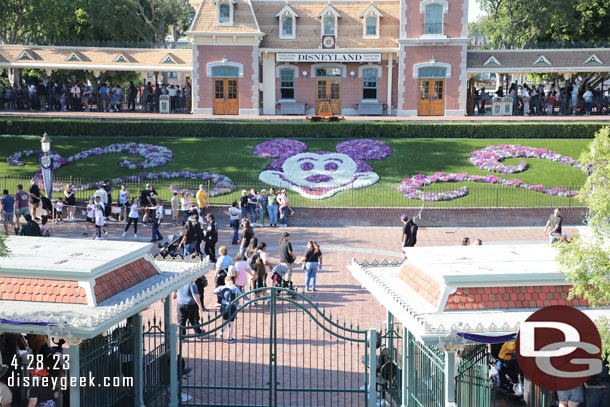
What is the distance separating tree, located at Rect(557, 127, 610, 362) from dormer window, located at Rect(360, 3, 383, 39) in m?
33.3

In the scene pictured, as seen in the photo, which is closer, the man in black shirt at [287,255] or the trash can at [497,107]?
the man in black shirt at [287,255]

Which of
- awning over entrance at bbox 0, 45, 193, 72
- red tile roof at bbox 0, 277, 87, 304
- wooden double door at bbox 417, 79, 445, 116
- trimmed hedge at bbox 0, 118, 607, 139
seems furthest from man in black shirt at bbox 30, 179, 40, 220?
wooden double door at bbox 417, 79, 445, 116

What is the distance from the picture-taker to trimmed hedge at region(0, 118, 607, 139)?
34906mm

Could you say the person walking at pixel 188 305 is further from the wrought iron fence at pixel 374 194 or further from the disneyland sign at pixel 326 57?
the disneyland sign at pixel 326 57

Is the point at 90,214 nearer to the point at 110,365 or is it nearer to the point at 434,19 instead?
the point at 110,365

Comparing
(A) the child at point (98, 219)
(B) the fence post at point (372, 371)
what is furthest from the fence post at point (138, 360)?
(A) the child at point (98, 219)

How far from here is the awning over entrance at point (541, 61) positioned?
41.3 metres

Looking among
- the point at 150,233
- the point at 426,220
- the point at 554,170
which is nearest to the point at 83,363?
the point at 150,233

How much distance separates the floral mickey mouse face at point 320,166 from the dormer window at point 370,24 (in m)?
10.0

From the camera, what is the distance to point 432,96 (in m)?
41.0

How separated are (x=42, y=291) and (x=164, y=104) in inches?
1281

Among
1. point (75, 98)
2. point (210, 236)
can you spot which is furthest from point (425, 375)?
point (75, 98)

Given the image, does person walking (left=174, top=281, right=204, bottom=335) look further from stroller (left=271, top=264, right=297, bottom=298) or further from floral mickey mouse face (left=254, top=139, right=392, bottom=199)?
floral mickey mouse face (left=254, top=139, right=392, bottom=199)

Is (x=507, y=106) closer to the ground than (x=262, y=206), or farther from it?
farther from it
